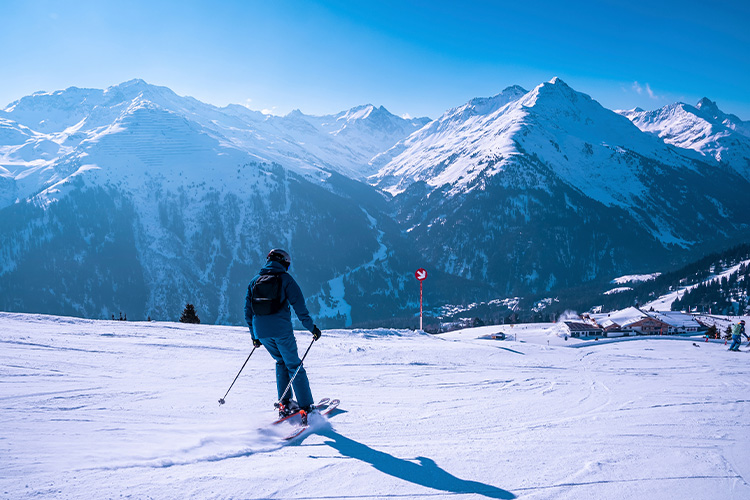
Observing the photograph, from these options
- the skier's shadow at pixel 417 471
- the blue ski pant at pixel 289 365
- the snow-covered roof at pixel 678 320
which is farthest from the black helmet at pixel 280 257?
the snow-covered roof at pixel 678 320

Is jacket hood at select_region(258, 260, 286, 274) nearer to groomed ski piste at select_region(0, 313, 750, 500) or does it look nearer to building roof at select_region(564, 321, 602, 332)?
groomed ski piste at select_region(0, 313, 750, 500)

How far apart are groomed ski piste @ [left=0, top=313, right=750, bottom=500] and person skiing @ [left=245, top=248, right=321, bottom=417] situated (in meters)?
0.45

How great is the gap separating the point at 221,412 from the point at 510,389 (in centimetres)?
578

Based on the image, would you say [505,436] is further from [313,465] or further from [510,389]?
[510,389]

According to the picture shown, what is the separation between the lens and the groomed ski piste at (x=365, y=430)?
3805 mm

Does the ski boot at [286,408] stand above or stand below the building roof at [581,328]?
above

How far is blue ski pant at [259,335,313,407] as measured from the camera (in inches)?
225

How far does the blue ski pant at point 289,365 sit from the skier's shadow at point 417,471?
3.10 ft

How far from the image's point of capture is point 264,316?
568cm

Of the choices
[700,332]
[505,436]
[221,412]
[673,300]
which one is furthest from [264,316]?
[673,300]

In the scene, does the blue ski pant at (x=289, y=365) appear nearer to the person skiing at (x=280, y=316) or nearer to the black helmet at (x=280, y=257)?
the person skiing at (x=280, y=316)

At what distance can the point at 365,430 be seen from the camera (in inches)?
218

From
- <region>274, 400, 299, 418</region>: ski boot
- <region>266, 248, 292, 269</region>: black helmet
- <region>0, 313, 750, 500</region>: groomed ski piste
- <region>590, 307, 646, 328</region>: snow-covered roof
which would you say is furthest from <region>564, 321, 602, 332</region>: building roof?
<region>266, 248, 292, 269</region>: black helmet

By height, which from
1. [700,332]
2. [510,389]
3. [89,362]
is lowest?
[700,332]
